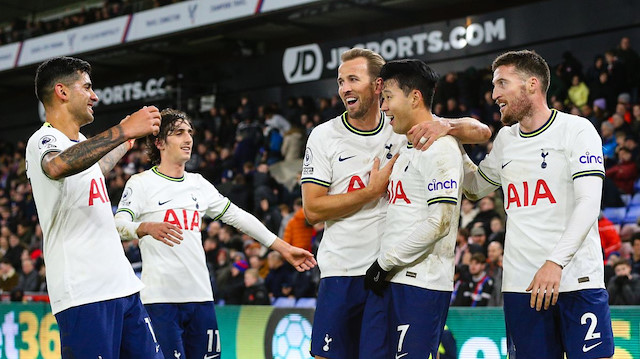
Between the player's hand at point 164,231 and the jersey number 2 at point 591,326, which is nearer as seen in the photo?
the jersey number 2 at point 591,326

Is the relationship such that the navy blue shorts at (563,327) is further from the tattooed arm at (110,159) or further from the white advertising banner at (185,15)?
the white advertising banner at (185,15)

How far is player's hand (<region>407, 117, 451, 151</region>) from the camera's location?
4305 mm

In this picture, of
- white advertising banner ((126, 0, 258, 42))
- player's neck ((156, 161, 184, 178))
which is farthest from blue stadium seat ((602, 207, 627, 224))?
white advertising banner ((126, 0, 258, 42))

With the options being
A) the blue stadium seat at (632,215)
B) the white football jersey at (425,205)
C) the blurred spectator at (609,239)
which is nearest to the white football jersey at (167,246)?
the white football jersey at (425,205)

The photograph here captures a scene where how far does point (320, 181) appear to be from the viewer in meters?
4.82

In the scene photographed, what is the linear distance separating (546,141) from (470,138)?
1.42 feet

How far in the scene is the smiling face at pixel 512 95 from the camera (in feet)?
14.5

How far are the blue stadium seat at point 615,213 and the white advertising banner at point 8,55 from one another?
1935 cm

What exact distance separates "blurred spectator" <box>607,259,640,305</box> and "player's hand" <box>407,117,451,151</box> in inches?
199

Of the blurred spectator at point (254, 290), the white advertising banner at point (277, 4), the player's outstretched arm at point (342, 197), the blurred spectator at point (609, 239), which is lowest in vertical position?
the blurred spectator at point (254, 290)

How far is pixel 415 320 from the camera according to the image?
168 inches

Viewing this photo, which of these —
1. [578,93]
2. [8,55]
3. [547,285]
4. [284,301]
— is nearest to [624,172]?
[578,93]

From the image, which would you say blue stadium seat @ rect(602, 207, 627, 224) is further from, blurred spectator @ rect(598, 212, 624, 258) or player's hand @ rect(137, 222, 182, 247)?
player's hand @ rect(137, 222, 182, 247)

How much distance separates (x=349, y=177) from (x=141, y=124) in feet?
4.31
